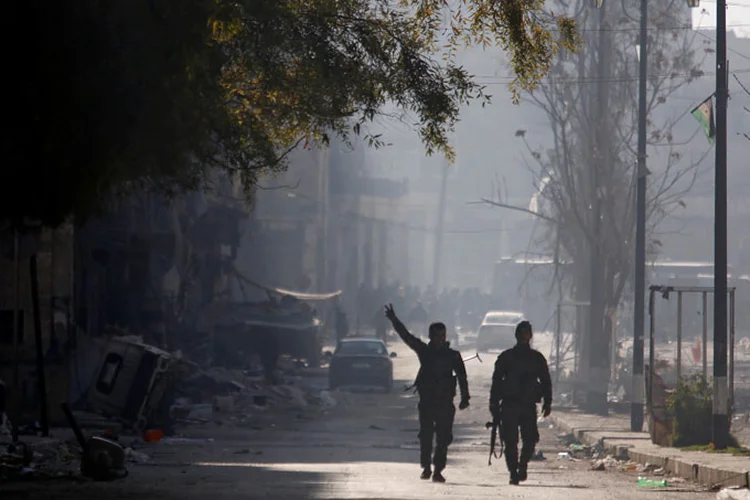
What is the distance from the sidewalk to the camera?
619 inches

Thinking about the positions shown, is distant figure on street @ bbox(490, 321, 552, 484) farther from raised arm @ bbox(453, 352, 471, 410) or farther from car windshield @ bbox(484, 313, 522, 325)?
car windshield @ bbox(484, 313, 522, 325)

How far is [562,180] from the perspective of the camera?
1592 inches

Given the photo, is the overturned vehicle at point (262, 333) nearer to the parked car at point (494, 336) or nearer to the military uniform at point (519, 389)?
the parked car at point (494, 336)

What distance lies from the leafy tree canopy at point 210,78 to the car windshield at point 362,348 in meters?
18.4

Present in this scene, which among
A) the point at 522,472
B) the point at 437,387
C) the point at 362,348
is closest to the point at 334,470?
the point at 437,387

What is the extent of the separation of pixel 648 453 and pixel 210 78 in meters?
9.66

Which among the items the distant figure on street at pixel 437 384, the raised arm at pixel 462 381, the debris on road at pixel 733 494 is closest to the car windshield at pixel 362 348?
the distant figure on street at pixel 437 384

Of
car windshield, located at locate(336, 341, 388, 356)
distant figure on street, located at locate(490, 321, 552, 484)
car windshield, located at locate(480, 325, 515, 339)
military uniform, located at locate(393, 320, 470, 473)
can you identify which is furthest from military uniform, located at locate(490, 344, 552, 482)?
car windshield, located at locate(480, 325, 515, 339)

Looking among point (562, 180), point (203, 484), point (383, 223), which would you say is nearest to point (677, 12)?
point (562, 180)

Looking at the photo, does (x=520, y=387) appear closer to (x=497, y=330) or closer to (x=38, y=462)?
(x=38, y=462)

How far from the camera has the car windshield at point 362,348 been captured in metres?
37.0

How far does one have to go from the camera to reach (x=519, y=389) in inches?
583

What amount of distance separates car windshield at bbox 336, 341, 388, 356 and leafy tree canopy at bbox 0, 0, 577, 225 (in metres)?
18.4

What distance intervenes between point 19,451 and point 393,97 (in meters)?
6.18
